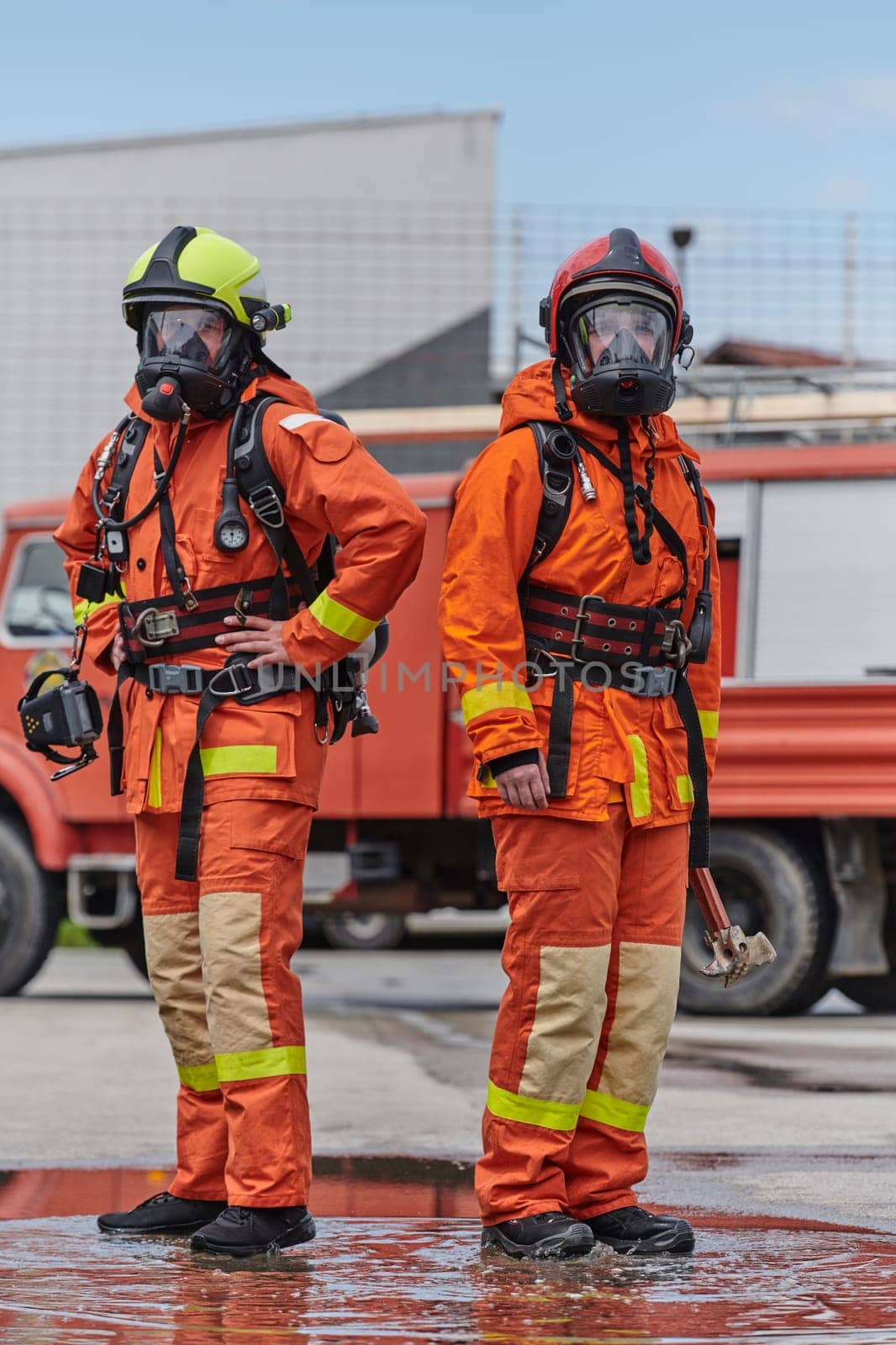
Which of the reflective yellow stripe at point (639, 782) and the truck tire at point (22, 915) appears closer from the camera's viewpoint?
the reflective yellow stripe at point (639, 782)

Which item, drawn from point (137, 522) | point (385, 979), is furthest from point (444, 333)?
point (137, 522)

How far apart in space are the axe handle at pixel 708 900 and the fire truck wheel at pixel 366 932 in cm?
1040

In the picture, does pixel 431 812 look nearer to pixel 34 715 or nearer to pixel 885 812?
pixel 885 812

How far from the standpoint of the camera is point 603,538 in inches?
178

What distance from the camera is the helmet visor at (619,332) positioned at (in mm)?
4547

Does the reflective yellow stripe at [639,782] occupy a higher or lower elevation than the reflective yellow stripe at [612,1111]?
higher

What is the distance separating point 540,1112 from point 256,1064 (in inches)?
22.9

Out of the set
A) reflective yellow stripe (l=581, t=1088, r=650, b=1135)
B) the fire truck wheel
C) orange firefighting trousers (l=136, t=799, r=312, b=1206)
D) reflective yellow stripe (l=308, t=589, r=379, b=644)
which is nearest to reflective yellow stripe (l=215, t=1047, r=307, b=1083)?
orange firefighting trousers (l=136, t=799, r=312, b=1206)

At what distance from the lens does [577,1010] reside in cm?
439

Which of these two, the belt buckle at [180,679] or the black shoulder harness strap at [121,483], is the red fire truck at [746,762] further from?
the belt buckle at [180,679]

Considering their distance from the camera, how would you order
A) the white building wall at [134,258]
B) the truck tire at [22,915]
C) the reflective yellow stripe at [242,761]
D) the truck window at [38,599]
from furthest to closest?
the white building wall at [134,258]
the truck window at [38,599]
the truck tire at [22,915]
the reflective yellow stripe at [242,761]

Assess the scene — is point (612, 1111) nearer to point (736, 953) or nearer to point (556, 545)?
point (736, 953)

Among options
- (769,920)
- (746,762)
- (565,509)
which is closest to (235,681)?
(565,509)

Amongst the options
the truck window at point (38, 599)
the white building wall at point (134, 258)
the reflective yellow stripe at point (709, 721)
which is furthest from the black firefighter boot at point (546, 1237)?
the white building wall at point (134, 258)
